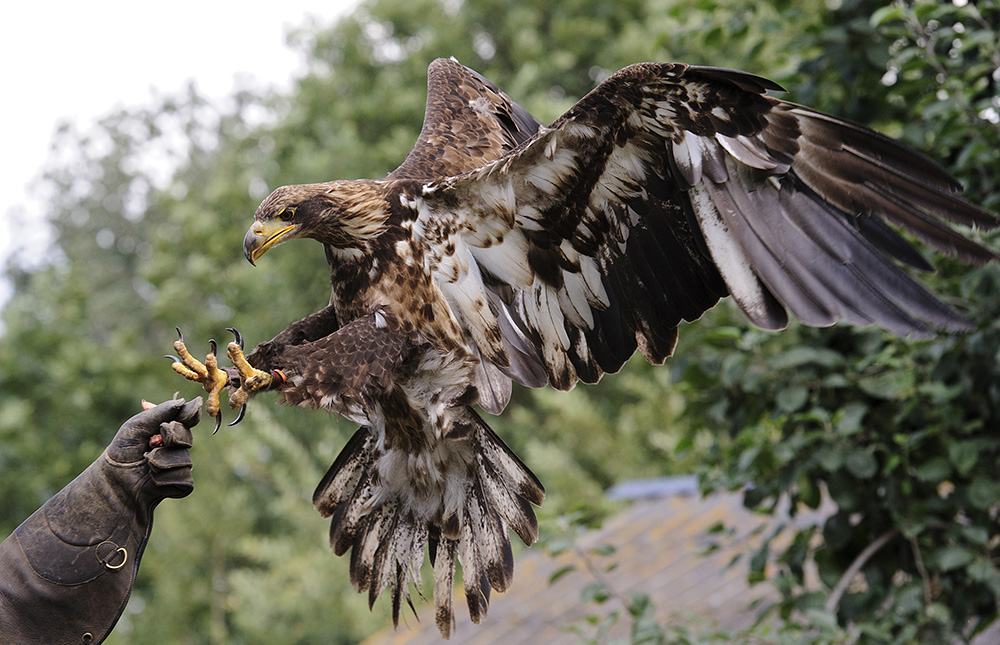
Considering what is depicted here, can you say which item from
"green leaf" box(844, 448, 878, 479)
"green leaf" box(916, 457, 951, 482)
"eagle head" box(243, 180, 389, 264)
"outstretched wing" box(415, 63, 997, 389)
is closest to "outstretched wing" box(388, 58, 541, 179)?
"eagle head" box(243, 180, 389, 264)

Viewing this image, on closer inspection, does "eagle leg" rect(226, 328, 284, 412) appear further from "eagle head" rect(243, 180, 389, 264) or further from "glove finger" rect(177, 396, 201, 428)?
"eagle head" rect(243, 180, 389, 264)

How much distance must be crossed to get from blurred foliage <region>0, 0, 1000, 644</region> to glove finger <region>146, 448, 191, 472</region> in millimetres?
959

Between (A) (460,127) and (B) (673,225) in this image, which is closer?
(B) (673,225)

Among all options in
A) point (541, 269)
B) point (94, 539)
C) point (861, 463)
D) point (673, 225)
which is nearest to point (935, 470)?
point (861, 463)

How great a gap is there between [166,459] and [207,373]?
0.22 meters

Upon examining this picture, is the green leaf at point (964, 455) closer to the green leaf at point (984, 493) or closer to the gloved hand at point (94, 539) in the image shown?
the green leaf at point (984, 493)

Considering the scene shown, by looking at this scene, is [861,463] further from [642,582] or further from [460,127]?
[642,582]

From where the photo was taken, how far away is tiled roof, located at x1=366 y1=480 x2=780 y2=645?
5.95 meters

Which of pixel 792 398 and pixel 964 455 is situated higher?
pixel 792 398

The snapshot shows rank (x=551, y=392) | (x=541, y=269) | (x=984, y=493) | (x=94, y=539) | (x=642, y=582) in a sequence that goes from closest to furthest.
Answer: (x=94, y=539) < (x=541, y=269) < (x=984, y=493) < (x=642, y=582) < (x=551, y=392)

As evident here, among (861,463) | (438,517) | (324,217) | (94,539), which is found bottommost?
(861,463)

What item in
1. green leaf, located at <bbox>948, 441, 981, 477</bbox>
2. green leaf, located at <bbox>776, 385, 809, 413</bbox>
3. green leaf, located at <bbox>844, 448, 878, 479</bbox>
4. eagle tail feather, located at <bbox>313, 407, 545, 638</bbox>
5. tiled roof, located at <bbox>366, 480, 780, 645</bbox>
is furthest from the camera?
tiled roof, located at <bbox>366, 480, 780, 645</bbox>

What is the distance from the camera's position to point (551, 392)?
1122 centimetres

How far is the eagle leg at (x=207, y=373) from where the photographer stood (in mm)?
2188
